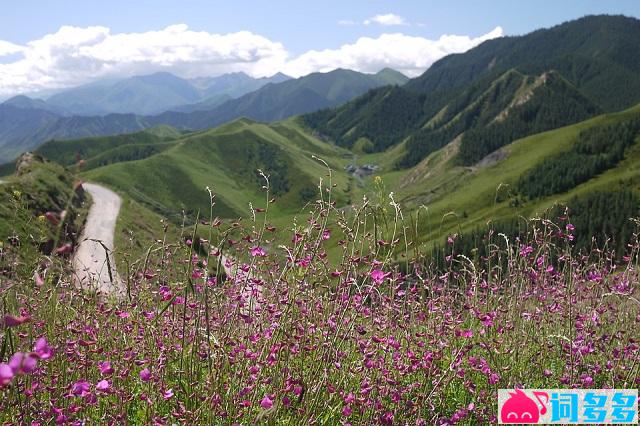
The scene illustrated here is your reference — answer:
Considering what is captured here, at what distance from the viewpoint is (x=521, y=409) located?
16.6 ft

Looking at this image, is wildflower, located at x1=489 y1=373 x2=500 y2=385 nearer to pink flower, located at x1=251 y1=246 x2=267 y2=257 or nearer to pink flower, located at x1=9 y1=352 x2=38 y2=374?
pink flower, located at x1=251 y1=246 x2=267 y2=257

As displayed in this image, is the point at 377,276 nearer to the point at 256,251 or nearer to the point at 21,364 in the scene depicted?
the point at 256,251

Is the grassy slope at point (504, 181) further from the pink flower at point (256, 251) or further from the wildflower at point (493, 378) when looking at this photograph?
the pink flower at point (256, 251)

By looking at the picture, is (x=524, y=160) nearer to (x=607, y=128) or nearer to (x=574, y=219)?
(x=607, y=128)

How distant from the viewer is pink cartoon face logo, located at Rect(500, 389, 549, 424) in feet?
16.4

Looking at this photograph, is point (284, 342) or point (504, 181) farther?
point (504, 181)

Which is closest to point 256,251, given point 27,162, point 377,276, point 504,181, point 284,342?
point 284,342

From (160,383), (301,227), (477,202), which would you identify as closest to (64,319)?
(160,383)

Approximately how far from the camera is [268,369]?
5.19 metres

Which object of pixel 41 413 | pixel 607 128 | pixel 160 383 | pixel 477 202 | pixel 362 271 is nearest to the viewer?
pixel 41 413

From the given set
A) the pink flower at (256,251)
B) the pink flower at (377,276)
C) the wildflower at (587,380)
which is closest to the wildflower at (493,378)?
the wildflower at (587,380)

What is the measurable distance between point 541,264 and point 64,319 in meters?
6.26

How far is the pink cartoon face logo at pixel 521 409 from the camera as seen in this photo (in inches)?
196

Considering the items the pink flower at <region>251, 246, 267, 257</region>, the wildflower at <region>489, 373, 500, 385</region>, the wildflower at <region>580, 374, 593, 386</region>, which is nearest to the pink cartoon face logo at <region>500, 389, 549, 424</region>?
the wildflower at <region>489, 373, 500, 385</region>
